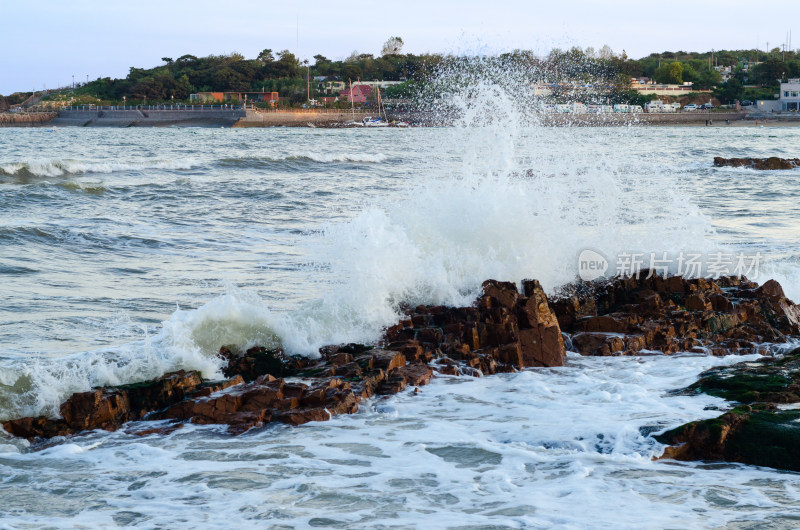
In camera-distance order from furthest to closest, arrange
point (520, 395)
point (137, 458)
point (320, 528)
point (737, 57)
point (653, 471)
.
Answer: point (737, 57) < point (520, 395) < point (137, 458) < point (653, 471) < point (320, 528)

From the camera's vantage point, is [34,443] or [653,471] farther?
[34,443]

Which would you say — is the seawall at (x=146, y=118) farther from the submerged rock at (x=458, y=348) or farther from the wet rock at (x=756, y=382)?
the wet rock at (x=756, y=382)

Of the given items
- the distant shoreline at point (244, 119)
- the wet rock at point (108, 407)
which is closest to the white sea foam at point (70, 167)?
the wet rock at point (108, 407)

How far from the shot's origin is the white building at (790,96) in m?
94.9

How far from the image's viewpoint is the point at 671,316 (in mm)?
7203

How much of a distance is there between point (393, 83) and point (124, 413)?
363 ft

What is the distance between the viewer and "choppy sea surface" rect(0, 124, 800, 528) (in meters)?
3.94

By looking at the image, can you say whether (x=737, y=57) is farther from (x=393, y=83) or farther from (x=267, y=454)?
(x=267, y=454)

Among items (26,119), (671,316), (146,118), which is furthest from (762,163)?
(26,119)

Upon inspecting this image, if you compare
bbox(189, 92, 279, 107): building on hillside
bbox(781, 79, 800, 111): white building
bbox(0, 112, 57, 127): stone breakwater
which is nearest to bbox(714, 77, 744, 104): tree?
bbox(781, 79, 800, 111): white building

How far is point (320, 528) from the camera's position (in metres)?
3.70

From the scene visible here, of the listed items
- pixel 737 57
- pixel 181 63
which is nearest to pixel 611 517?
pixel 181 63

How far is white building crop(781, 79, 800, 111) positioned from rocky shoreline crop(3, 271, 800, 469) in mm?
99234

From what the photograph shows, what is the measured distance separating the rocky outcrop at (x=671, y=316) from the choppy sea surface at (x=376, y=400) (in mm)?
291
